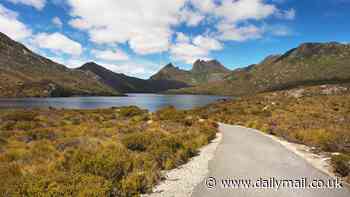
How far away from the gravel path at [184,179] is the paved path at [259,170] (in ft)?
0.87

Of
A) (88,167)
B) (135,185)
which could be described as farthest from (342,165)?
(88,167)

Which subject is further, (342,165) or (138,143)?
(138,143)

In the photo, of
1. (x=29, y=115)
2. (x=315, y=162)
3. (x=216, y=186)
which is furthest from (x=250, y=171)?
(x=29, y=115)

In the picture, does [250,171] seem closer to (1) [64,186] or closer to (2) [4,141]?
(1) [64,186]

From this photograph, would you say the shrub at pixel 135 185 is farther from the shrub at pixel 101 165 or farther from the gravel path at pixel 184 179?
the shrub at pixel 101 165

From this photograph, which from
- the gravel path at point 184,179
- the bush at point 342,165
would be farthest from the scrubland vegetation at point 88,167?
the bush at point 342,165

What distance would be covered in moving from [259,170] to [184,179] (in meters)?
2.97

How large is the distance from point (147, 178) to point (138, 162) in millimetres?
1313

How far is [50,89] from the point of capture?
18512 cm

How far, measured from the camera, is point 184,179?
26.4ft

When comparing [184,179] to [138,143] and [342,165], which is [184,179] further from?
[342,165]

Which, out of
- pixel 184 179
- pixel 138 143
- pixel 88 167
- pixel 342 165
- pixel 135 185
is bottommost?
pixel 184 179

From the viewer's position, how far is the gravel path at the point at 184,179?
22.3 feet

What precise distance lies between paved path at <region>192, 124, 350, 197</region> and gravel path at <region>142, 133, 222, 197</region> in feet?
0.87
